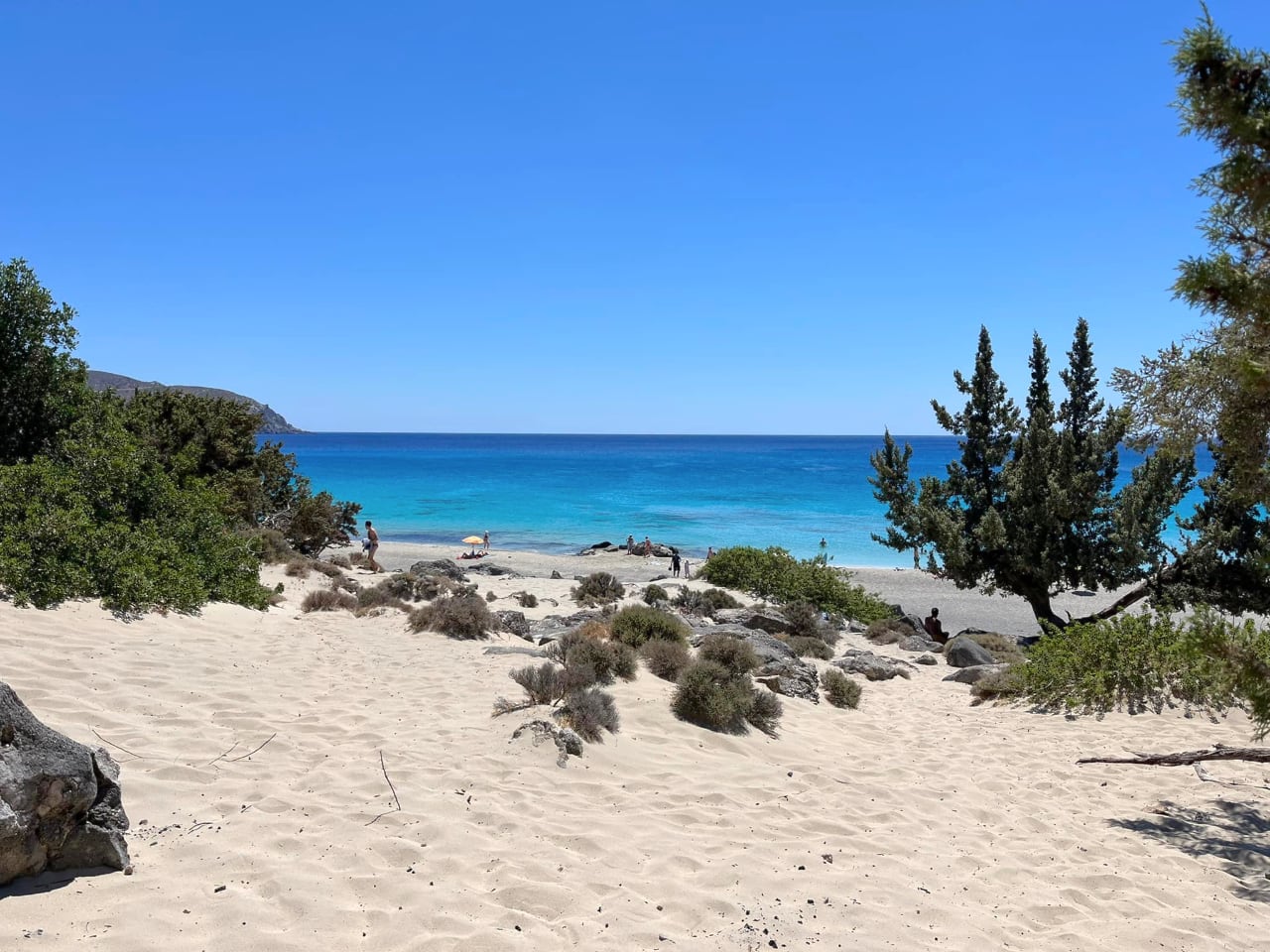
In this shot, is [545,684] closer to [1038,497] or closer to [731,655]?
[731,655]

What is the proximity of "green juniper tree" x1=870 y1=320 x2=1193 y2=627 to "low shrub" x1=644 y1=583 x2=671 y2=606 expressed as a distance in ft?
20.2

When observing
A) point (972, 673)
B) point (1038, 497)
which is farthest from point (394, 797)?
point (1038, 497)

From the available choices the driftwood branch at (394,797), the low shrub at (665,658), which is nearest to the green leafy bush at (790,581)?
the low shrub at (665,658)

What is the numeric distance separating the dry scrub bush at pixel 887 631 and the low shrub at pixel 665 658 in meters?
9.18

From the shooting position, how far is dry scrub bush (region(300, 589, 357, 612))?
14.5m

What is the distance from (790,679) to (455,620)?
18.0 ft

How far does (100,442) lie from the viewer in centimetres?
1285

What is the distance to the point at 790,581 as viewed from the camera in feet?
70.7

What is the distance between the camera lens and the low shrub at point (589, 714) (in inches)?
295

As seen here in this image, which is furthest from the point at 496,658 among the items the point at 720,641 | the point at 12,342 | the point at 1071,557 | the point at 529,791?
the point at 1071,557

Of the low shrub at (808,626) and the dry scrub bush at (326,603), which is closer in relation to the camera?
the dry scrub bush at (326,603)

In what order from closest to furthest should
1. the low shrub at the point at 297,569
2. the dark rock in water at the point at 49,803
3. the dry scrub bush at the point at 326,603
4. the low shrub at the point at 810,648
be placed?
the dark rock in water at the point at 49,803 < the low shrub at the point at 810,648 < the dry scrub bush at the point at 326,603 < the low shrub at the point at 297,569

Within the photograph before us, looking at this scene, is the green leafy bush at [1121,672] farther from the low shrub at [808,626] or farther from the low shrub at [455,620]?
the low shrub at [455,620]

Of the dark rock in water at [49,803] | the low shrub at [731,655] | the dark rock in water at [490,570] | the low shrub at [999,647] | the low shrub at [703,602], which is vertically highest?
the dark rock in water at [49,803]
